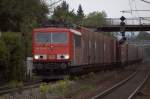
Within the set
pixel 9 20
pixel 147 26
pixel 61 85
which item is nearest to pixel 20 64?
pixel 9 20

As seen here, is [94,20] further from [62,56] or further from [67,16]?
[62,56]

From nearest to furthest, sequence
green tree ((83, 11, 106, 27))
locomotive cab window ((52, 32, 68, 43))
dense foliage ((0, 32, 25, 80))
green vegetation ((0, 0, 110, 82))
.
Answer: locomotive cab window ((52, 32, 68, 43))
dense foliage ((0, 32, 25, 80))
green vegetation ((0, 0, 110, 82))
green tree ((83, 11, 106, 27))

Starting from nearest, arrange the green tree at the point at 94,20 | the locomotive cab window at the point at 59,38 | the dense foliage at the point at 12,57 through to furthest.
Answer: the locomotive cab window at the point at 59,38, the dense foliage at the point at 12,57, the green tree at the point at 94,20

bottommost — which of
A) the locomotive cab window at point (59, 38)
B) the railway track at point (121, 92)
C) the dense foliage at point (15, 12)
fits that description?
the railway track at point (121, 92)

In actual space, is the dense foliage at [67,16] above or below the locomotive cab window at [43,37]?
above

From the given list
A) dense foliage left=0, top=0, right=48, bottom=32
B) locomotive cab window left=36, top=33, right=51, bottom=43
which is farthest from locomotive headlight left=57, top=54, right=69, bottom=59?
dense foliage left=0, top=0, right=48, bottom=32

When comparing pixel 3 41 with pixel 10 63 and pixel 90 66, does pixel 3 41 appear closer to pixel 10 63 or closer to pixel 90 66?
pixel 10 63

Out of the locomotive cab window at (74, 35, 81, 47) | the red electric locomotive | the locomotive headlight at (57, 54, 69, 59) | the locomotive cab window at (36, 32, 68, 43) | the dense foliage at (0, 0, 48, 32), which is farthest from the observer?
the dense foliage at (0, 0, 48, 32)

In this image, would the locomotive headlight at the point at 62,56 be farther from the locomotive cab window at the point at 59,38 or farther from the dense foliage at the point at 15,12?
the dense foliage at the point at 15,12

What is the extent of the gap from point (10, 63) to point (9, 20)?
751cm

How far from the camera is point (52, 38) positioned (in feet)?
97.9

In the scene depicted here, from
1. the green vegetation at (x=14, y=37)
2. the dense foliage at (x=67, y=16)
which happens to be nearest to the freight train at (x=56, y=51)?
the green vegetation at (x=14, y=37)

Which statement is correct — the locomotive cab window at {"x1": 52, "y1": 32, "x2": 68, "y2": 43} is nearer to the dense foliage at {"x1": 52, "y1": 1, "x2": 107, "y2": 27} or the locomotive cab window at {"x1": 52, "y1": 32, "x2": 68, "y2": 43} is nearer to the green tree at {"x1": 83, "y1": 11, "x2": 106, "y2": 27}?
the dense foliage at {"x1": 52, "y1": 1, "x2": 107, "y2": 27}

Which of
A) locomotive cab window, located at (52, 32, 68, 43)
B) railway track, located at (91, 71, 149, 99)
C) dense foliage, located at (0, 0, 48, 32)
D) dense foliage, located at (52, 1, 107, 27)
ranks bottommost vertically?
railway track, located at (91, 71, 149, 99)
